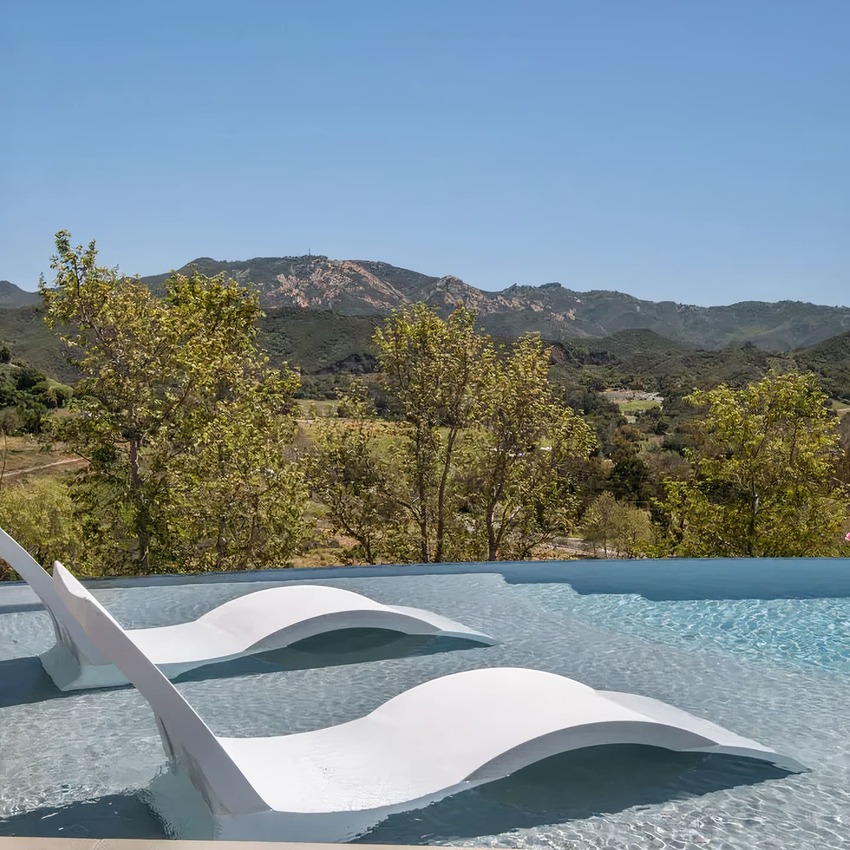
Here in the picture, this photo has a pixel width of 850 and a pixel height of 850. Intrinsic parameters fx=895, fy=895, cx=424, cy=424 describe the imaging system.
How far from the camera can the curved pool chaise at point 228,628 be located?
396 cm

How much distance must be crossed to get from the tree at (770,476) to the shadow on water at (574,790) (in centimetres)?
1044

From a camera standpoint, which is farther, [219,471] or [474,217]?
[474,217]

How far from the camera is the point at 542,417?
1306 centimetres

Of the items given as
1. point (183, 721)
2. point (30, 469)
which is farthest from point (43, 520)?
point (183, 721)

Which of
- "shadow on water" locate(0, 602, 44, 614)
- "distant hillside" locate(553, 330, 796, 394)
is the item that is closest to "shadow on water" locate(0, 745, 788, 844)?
"shadow on water" locate(0, 602, 44, 614)

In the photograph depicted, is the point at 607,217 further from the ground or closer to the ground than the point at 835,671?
further from the ground

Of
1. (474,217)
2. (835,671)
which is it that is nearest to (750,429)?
(835,671)

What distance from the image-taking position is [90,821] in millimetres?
2691

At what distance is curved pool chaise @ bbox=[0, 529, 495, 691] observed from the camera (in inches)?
156

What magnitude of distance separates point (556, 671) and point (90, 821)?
92.1 inches

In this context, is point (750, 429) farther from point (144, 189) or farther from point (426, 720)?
point (144, 189)

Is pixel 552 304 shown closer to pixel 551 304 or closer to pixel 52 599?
pixel 551 304

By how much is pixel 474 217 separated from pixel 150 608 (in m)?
22.0

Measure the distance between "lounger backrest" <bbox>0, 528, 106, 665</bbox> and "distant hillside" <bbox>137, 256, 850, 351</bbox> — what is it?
61383 millimetres
